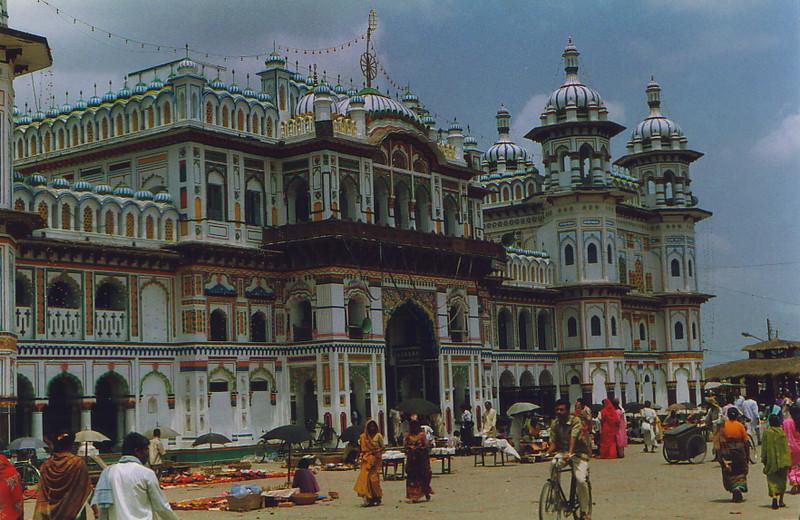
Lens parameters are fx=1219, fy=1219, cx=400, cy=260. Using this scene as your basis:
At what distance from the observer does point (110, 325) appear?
37188 mm

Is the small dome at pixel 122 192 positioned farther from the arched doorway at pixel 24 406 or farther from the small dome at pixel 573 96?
the small dome at pixel 573 96

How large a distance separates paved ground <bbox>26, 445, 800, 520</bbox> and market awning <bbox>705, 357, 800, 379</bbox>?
37.5m

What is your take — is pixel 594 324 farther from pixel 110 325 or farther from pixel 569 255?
pixel 110 325

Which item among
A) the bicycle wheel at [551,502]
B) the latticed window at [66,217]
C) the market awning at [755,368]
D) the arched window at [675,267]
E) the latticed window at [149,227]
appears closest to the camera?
the bicycle wheel at [551,502]

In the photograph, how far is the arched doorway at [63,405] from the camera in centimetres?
3600

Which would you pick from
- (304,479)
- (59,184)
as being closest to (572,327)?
(59,184)

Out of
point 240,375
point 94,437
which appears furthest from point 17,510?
point 240,375

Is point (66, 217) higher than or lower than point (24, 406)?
higher

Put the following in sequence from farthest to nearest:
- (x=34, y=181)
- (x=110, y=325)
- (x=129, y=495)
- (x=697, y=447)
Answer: (x=110, y=325), (x=34, y=181), (x=697, y=447), (x=129, y=495)

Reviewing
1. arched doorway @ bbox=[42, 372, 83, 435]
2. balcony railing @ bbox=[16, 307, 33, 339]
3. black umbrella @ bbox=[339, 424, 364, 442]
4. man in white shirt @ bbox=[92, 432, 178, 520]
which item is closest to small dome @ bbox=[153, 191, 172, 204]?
balcony railing @ bbox=[16, 307, 33, 339]

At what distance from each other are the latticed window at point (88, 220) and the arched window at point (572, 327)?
28104mm

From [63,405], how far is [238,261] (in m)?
7.37

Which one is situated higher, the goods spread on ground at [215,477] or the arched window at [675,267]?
the arched window at [675,267]

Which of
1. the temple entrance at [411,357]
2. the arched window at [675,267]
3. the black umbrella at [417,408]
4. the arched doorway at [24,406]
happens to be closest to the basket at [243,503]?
the black umbrella at [417,408]
